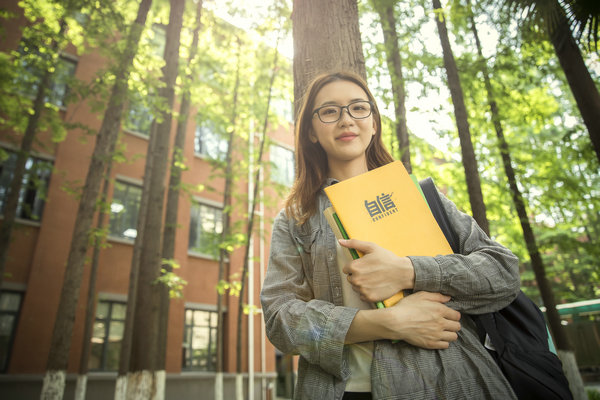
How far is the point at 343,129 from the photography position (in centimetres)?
167

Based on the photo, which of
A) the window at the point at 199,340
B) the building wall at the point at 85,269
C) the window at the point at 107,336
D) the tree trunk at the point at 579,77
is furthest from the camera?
the window at the point at 199,340

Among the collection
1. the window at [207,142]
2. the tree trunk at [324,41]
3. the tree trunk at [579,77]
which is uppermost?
the window at [207,142]

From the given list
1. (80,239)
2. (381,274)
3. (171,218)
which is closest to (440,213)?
(381,274)

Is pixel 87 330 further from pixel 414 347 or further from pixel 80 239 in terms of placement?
pixel 414 347

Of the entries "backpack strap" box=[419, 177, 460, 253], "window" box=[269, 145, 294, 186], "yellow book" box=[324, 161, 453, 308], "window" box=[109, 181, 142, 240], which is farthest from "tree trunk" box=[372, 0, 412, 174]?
"window" box=[269, 145, 294, 186]

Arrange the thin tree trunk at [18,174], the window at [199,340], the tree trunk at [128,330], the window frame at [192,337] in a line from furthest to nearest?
1. the window at [199,340]
2. the window frame at [192,337]
3. the thin tree trunk at [18,174]
4. the tree trunk at [128,330]

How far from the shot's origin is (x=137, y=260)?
8.96 meters

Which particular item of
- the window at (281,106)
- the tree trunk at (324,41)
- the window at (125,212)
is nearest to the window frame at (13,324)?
the window at (125,212)

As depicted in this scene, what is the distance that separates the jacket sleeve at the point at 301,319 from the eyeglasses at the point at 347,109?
690 millimetres

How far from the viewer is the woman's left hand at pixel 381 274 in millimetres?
1238

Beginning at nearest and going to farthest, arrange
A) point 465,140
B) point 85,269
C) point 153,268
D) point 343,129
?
point 343,129, point 465,140, point 153,268, point 85,269

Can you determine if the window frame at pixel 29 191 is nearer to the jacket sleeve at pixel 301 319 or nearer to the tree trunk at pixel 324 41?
the tree trunk at pixel 324 41

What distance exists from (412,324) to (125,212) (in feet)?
43.4

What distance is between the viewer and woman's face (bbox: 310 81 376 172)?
5.47 ft
